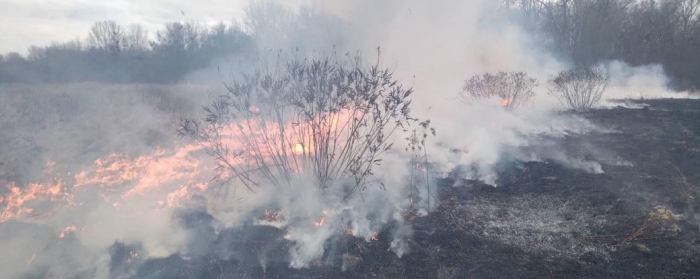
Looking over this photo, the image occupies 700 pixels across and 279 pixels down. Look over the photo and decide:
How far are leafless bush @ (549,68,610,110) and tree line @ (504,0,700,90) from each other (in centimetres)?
794

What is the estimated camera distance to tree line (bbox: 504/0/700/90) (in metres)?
21.5

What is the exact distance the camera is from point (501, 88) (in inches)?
469

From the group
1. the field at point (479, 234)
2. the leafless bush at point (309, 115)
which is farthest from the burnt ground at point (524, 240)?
the leafless bush at point (309, 115)

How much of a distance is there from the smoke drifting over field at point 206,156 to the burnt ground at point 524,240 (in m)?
0.19

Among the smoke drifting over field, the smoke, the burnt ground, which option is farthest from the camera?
the smoke

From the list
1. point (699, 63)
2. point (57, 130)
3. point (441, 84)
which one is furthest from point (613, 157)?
point (699, 63)

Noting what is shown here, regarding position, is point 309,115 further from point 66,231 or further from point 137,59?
point 137,59

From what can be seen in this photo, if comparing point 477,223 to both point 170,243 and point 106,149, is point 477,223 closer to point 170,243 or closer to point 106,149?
point 170,243

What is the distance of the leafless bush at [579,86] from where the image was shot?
13.3 meters

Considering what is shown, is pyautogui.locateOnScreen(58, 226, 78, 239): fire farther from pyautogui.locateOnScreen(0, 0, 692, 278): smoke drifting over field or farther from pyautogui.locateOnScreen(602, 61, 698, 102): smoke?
pyautogui.locateOnScreen(602, 61, 698, 102): smoke

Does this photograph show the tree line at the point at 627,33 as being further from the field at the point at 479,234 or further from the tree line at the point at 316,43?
the field at the point at 479,234

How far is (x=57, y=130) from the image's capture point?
10.7 m

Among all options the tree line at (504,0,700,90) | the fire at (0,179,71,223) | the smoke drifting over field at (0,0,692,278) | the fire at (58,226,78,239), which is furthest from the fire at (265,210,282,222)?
the tree line at (504,0,700,90)

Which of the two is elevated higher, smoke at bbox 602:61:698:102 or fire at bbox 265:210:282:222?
smoke at bbox 602:61:698:102
